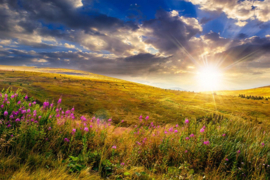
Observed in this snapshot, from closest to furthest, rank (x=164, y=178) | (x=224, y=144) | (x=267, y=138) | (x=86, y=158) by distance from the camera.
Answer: (x=164, y=178)
(x=86, y=158)
(x=224, y=144)
(x=267, y=138)

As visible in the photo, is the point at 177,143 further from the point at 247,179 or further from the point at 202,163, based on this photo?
the point at 247,179

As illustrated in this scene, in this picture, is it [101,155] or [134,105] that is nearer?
[101,155]

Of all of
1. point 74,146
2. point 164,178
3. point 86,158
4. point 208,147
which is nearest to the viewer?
point 164,178

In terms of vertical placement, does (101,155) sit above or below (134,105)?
above

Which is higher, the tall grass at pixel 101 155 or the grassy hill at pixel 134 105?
the tall grass at pixel 101 155

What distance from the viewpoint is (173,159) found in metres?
4.57

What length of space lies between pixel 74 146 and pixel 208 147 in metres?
4.43

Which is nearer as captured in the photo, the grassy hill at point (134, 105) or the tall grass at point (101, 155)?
the tall grass at point (101, 155)

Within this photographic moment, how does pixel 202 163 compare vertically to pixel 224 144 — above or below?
below

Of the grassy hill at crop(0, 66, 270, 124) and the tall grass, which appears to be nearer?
the tall grass

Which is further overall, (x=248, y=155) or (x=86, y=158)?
(x=248, y=155)

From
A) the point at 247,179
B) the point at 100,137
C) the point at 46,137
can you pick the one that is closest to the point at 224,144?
the point at 247,179

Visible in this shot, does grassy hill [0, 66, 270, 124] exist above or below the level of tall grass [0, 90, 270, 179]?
below

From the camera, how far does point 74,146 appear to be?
447 cm
